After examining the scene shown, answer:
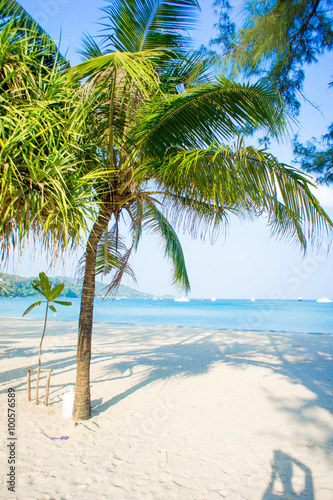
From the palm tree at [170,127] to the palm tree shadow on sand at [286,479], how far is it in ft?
6.80

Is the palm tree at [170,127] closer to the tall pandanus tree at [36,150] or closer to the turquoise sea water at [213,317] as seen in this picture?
the tall pandanus tree at [36,150]

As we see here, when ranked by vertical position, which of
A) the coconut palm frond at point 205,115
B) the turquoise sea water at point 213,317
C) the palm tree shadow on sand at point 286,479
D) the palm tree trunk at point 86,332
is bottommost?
the turquoise sea water at point 213,317

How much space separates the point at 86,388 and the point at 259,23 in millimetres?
4752

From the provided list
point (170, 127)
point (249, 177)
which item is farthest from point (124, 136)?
point (249, 177)

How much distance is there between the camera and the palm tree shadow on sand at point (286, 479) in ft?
8.13

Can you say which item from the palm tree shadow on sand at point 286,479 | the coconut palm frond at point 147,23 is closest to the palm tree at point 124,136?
the coconut palm frond at point 147,23

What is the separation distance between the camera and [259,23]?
3.72m

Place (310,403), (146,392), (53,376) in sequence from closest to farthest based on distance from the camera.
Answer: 1. (310,403)
2. (146,392)
3. (53,376)

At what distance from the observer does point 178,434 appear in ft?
11.6

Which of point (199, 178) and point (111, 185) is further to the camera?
point (111, 185)

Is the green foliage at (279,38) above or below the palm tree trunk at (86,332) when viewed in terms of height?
above

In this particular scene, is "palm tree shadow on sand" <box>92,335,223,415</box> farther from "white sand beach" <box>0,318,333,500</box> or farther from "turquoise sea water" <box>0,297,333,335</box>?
"turquoise sea water" <box>0,297,333,335</box>

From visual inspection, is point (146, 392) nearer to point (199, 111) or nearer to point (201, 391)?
point (201, 391)

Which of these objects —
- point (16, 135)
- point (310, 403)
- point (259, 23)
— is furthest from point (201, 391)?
point (259, 23)
